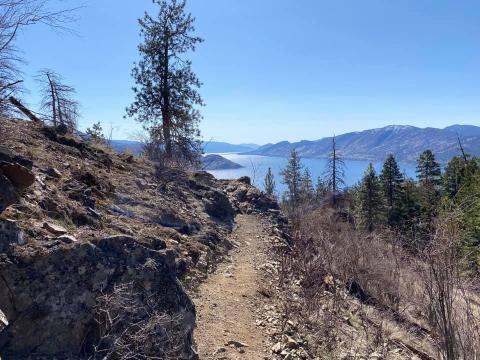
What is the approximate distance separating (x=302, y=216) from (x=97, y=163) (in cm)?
1297

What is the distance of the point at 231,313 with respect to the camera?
7.97 metres

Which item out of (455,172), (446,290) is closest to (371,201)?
(455,172)

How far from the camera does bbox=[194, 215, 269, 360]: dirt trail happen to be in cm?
664

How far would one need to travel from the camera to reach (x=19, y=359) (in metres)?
4.13

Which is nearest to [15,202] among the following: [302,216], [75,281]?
[75,281]

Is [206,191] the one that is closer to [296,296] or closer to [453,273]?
[296,296]

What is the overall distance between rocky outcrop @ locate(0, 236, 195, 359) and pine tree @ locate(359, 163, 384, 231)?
98.0 feet

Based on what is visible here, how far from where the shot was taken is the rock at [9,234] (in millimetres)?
4512

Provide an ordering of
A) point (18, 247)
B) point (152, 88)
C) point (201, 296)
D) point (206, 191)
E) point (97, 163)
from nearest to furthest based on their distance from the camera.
Answer: point (18, 247)
point (201, 296)
point (97, 163)
point (206, 191)
point (152, 88)

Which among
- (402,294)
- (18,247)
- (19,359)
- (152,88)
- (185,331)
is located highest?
(152,88)

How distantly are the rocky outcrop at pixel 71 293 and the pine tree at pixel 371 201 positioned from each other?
98.0 ft

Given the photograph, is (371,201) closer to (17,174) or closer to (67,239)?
(67,239)

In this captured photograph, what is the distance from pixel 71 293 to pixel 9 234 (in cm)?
100

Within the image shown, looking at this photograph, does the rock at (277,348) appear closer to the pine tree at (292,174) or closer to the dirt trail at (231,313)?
the dirt trail at (231,313)
